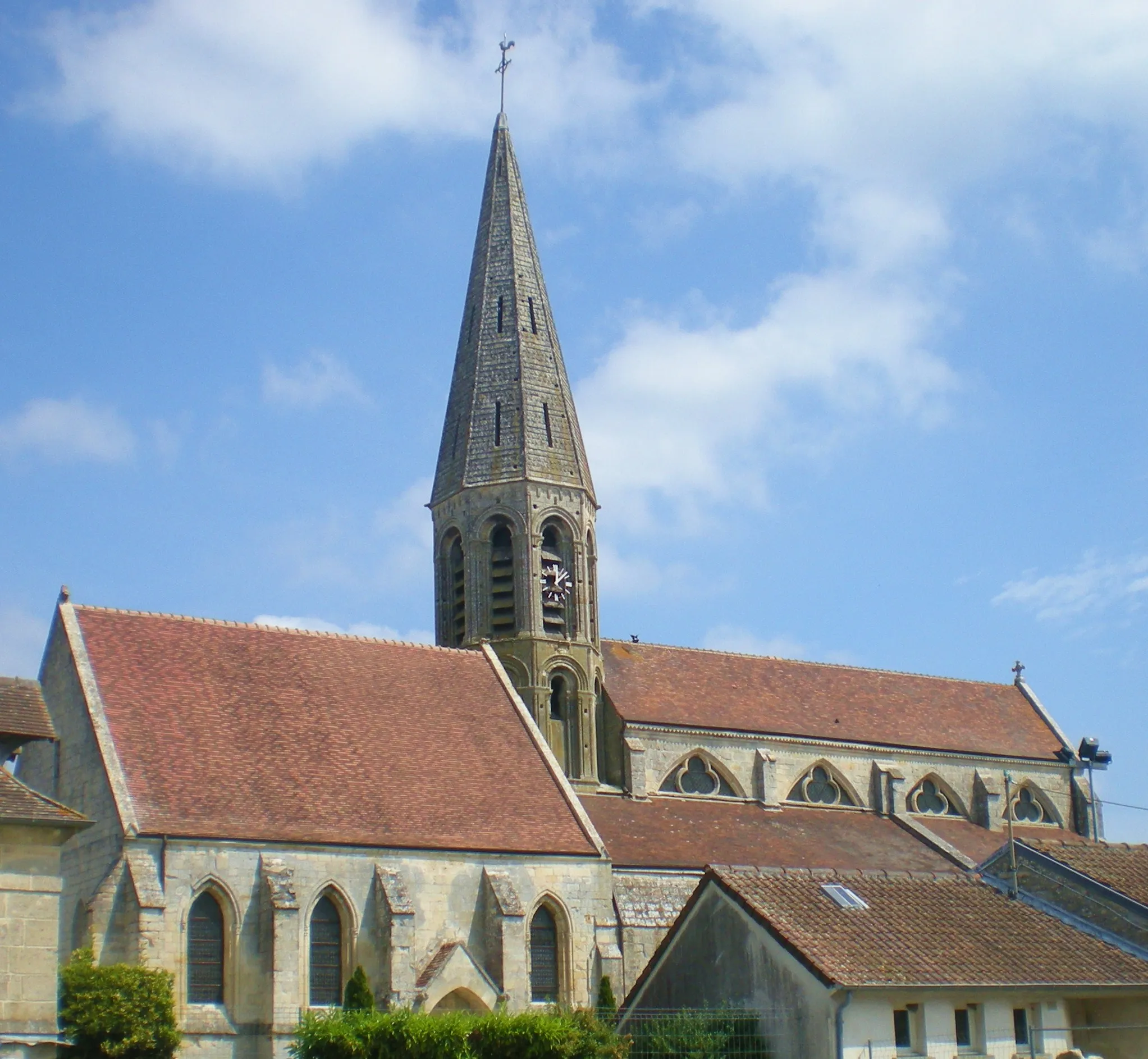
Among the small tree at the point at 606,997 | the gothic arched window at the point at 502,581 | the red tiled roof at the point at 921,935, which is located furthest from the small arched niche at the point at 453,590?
the red tiled roof at the point at 921,935

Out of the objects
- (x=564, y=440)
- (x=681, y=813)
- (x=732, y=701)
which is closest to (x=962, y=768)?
(x=732, y=701)

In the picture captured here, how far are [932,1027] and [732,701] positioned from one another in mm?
20091

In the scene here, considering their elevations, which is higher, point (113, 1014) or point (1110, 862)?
point (1110, 862)

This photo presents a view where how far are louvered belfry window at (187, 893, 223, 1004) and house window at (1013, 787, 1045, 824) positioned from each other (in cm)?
2819

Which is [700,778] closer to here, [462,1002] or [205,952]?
[462,1002]

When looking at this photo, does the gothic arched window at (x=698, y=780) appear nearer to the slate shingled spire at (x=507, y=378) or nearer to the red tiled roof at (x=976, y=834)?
the red tiled roof at (x=976, y=834)

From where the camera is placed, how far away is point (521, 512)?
42.7 m

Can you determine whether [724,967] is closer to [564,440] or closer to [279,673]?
[279,673]

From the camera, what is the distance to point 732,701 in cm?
4500

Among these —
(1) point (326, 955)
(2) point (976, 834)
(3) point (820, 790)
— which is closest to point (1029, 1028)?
(1) point (326, 955)

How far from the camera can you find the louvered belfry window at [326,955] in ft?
97.4

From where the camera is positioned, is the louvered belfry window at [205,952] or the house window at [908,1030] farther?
the louvered belfry window at [205,952]

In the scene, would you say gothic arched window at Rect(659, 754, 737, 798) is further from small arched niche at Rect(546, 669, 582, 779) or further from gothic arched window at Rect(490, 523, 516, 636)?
gothic arched window at Rect(490, 523, 516, 636)

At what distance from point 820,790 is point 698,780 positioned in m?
4.17
